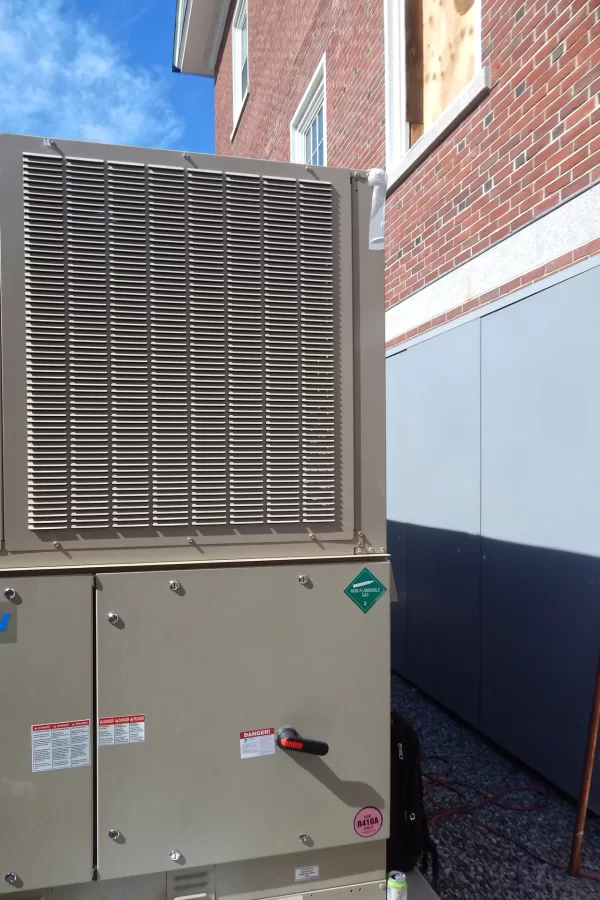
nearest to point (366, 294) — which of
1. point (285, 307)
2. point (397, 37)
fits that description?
point (285, 307)

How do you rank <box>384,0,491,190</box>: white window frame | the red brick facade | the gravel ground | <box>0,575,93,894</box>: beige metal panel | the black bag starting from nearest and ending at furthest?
<box>0,575,93,894</box>: beige metal panel → the black bag → the gravel ground → the red brick facade → <box>384,0,491,190</box>: white window frame

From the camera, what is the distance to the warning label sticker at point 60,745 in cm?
170

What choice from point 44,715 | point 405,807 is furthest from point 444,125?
point 44,715

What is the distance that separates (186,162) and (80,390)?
2.37 feet

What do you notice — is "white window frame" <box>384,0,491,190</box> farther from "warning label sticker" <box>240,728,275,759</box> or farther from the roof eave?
the roof eave

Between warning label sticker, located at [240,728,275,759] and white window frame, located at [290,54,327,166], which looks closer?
warning label sticker, located at [240,728,275,759]

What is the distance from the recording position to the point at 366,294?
6.47 ft

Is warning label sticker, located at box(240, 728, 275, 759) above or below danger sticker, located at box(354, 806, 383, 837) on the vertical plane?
above

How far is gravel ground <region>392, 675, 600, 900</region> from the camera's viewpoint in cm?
295

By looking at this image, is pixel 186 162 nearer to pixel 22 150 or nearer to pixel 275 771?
pixel 22 150

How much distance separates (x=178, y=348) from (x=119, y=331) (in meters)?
0.17

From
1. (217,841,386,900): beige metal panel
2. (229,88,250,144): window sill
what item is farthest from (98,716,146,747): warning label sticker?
(229,88,250,144): window sill

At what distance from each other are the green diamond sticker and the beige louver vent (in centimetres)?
18

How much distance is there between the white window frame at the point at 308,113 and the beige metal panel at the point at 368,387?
6.95 metres
